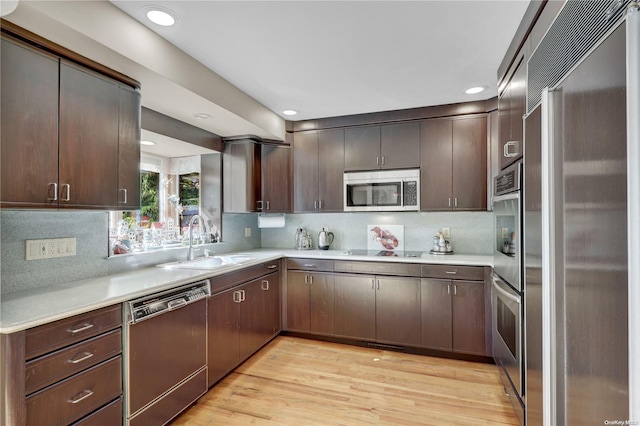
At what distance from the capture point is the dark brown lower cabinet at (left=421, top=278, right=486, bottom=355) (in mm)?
2863

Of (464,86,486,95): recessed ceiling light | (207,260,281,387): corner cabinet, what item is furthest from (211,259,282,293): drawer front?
(464,86,486,95): recessed ceiling light

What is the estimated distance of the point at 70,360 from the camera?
1.46 metres

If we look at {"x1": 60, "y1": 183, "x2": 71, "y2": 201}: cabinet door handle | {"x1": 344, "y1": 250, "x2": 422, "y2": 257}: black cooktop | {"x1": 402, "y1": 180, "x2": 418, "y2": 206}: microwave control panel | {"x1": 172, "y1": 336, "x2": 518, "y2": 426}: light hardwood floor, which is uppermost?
{"x1": 402, "y1": 180, "x2": 418, "y2": 206}: microwave control panel

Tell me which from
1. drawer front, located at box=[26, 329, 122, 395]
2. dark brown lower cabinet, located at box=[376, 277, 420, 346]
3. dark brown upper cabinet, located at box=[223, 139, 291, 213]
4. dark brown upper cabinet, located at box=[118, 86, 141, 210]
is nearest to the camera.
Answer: drawer front, located at box=[26, 329, 122, 395]

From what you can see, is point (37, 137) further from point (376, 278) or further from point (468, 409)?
point (468, 409)

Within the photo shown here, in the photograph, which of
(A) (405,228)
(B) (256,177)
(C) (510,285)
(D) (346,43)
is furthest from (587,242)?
(B) (256,177)

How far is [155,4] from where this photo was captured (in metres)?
1.62

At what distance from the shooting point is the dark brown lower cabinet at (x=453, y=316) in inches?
113

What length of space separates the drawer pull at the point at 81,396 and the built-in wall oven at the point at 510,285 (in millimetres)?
2247

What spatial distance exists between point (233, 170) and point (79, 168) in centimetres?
190

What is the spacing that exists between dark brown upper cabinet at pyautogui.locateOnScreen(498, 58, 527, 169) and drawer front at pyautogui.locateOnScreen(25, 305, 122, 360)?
239 centimetres

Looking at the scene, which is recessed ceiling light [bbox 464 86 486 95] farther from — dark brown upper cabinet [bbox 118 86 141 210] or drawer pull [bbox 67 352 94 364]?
drawer pull [bbox 67 352 94 364]

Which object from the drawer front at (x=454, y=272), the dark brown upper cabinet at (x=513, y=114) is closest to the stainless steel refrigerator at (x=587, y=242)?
the dark brown upper cabinet at (x=513, y=114)

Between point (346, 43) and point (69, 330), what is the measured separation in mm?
2153
